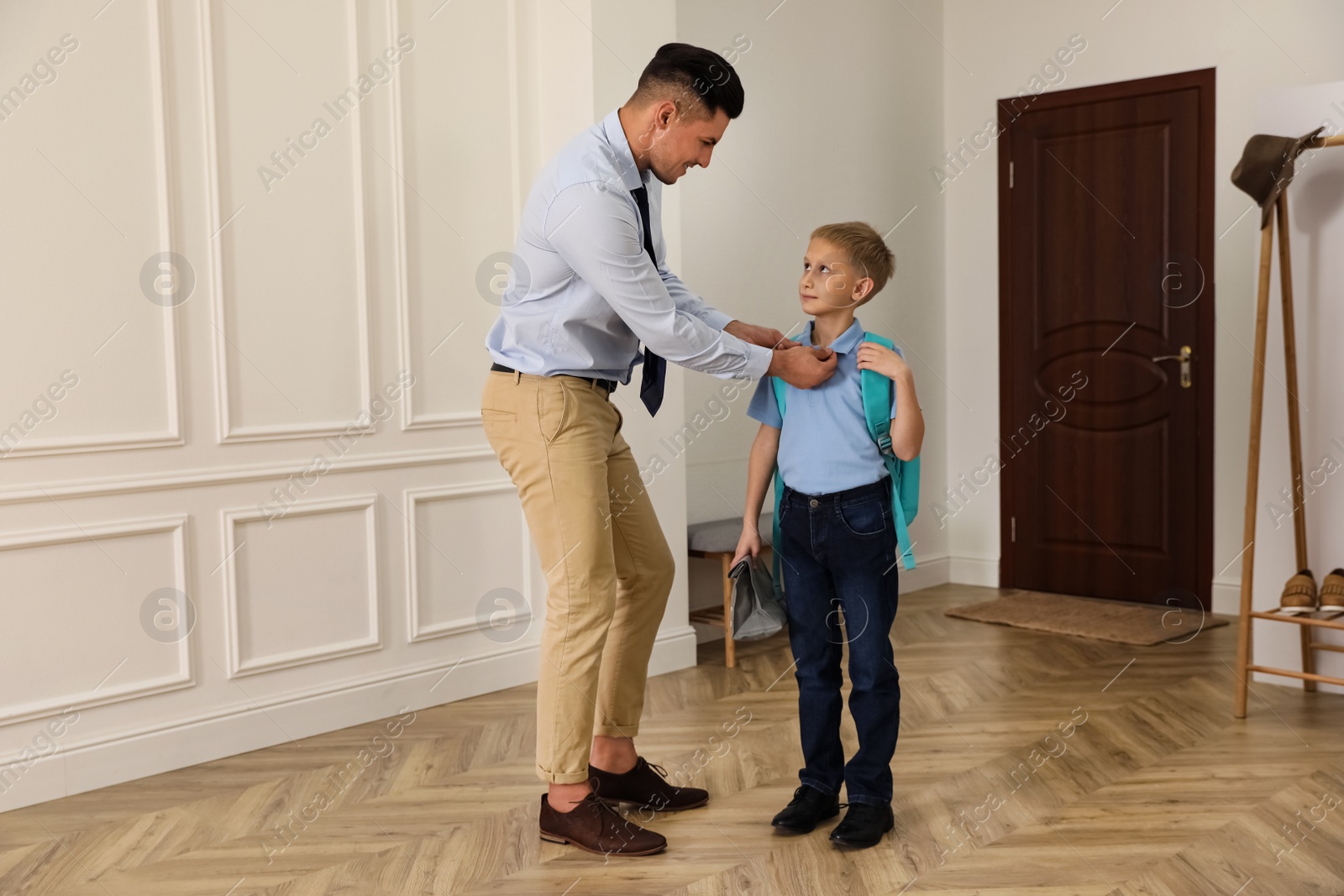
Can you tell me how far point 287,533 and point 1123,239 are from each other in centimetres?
352

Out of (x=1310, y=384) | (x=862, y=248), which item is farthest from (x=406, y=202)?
(x=1310, y=384)

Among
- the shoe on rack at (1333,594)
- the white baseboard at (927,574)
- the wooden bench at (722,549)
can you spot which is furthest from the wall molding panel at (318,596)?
the shoe on rack at (1333,594)

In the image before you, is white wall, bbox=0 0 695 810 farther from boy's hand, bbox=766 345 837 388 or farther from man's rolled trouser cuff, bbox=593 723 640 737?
boy's hand, bbox=766 345 837 388

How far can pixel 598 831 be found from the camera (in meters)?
2.31

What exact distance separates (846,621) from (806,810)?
41cm

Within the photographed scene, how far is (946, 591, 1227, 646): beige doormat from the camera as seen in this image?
167 inches

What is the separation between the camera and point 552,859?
230 cm

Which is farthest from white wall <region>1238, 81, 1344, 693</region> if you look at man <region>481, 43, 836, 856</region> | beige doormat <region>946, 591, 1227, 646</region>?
man <region>481, 43, 836, 856</region>

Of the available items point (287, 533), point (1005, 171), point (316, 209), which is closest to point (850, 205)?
point (1005, 171)

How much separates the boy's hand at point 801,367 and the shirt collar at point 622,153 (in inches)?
17.3

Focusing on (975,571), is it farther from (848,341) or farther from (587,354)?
(587,354)

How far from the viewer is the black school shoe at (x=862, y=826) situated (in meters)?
2.29

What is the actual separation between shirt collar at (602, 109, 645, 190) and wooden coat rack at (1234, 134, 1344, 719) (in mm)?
1867

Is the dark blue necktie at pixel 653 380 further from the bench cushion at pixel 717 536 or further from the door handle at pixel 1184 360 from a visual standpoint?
the door handle at pixel 1184 360
